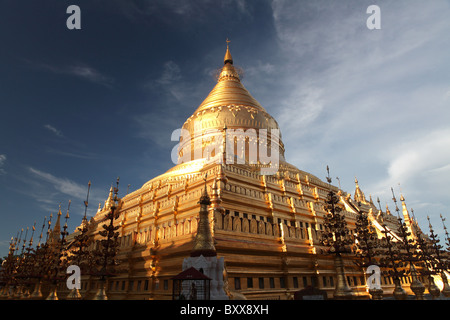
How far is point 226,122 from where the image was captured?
36.7m

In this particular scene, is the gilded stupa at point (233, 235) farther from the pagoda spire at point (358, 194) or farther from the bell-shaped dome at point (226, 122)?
the pagoda spire at point (358, 194)

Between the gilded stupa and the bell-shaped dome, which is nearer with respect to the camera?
the gilded stupa

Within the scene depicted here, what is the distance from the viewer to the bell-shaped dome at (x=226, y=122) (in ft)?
119

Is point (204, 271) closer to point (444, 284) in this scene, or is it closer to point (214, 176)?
point (214, 176)

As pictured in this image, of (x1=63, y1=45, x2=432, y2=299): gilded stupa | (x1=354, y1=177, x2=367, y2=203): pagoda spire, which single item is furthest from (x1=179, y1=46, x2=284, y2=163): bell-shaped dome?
(x1=354, y1=177, x2=367, y2=203): pagoda spire

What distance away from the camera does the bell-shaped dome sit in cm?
3631

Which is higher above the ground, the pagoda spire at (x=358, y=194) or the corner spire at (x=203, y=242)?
the pagoda spire at (x=358, y=194)

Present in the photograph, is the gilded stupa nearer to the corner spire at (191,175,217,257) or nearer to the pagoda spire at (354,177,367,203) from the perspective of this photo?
the corner spire at (191,175,217,257)

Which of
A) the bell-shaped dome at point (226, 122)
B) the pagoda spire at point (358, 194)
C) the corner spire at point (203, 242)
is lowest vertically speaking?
the corner spire at point (203, 242)

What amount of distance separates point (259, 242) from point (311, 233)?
5.96m

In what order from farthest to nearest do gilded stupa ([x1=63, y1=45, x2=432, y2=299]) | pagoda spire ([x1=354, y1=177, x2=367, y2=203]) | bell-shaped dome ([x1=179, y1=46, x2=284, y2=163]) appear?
1. pagoda spire ([x1=354, y1=177, x2=367, y2=203])
2. bell-shaped dome ([x1=179, y1=46, x2=284, y2=163])
3. gilded stupa ([x1=63, y1=45, x2=432, y2=299])

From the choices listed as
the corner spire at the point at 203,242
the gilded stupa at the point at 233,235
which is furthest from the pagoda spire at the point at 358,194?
the corner spire at the point at 203,242

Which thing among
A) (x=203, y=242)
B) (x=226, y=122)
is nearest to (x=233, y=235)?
(x=203, y=242)
